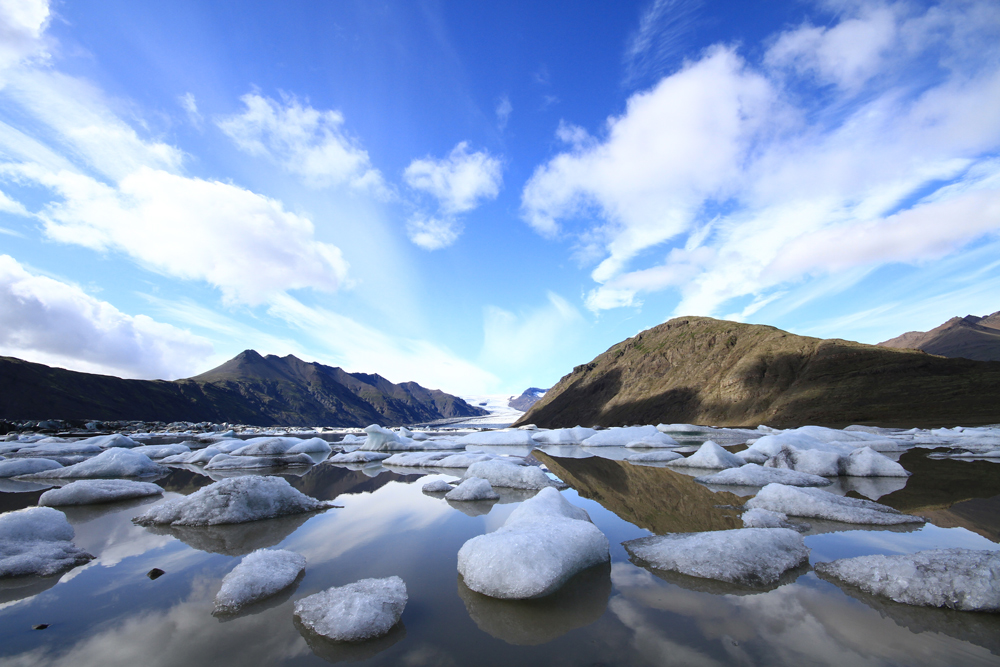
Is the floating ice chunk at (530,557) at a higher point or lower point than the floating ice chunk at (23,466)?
higher

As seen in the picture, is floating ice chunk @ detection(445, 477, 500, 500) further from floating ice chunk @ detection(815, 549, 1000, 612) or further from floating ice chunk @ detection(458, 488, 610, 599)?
floating ice chunk @ detection(815, 549, 1000, 612)

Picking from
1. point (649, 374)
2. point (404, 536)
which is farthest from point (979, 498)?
point (649, 374)

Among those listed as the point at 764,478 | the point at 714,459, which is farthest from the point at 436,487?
the point at 714,459

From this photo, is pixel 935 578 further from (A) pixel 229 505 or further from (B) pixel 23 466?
(B) pixel 23 466

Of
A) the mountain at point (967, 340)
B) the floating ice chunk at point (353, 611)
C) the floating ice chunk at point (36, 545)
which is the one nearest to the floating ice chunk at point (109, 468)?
the floating ice chunk at point (36, 545)

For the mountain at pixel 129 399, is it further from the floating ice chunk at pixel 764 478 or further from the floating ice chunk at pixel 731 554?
the floating ice chunk at pixel 731 554

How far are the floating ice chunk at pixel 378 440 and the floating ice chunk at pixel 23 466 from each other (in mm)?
13561

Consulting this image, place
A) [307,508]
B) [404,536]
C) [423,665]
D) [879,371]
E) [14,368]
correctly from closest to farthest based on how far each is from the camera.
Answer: [423,665]
[404,536]
[307,508]
[879,371]
[14,368]

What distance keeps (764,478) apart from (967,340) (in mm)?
229555

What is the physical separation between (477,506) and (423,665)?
587 cm

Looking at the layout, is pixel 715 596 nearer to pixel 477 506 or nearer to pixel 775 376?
pixel 477 506

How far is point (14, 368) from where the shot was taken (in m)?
93.8

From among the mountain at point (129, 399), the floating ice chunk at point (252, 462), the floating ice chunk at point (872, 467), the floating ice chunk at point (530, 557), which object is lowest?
the floating ice chunk at point (252, 462)

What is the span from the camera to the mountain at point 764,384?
47.1 meters
